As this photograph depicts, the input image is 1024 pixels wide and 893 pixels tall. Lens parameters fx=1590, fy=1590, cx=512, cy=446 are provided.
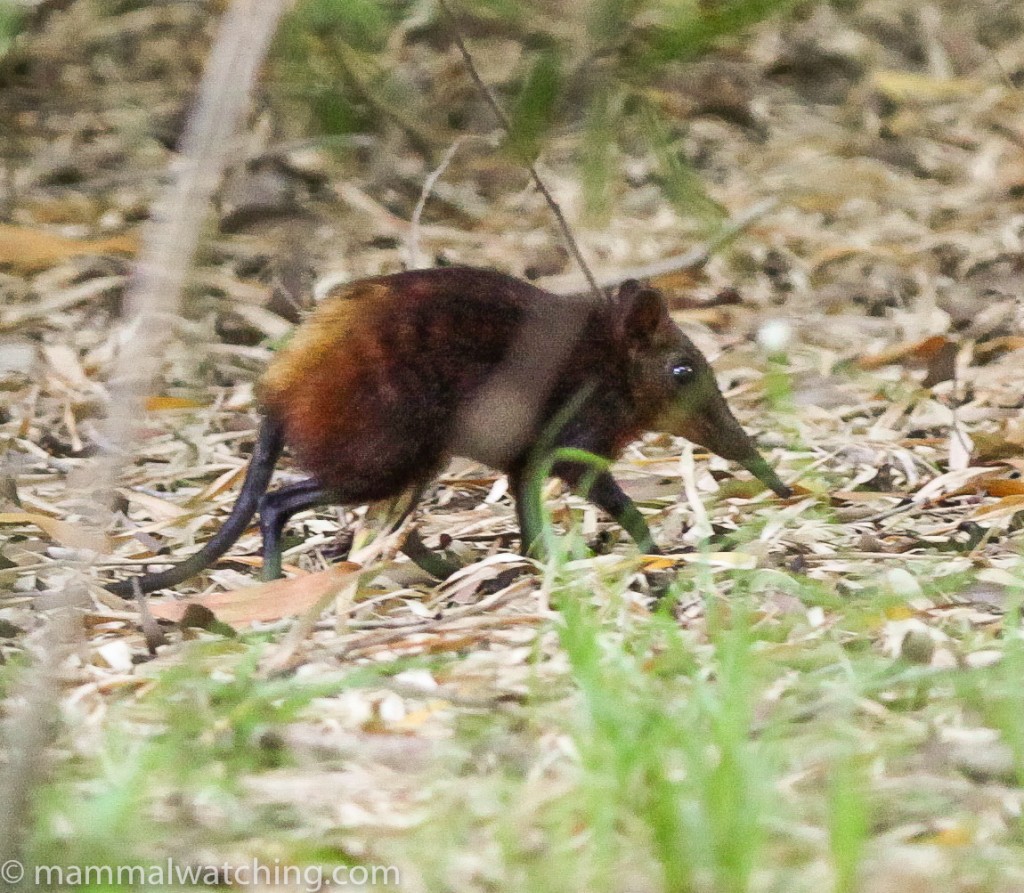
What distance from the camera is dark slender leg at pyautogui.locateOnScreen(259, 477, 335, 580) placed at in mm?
3996

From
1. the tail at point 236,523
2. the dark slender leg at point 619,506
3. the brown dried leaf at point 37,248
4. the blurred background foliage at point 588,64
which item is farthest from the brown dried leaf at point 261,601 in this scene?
the brown dried leaf at point 37,248

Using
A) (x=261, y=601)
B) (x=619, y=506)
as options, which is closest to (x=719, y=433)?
(x=619, y=506)

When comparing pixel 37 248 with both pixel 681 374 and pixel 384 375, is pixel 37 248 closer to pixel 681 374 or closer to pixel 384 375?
pixel 384 375

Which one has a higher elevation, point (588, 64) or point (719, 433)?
point (588, 64)

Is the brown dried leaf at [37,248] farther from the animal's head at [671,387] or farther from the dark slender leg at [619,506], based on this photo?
the dark slender leg at [619,506]

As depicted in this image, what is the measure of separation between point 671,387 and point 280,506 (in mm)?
1231

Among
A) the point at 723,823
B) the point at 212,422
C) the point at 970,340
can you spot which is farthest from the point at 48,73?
the point at 723,823

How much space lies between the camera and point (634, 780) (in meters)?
2.48

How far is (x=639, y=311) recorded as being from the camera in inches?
177

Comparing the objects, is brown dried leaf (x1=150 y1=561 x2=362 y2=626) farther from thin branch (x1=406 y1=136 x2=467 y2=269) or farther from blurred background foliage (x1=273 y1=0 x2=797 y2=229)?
thin branch (x1=406 y1=136 x2=467 y2=269)

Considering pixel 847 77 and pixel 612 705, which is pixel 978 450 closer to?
pixel 612 705

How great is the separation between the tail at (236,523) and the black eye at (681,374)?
1189 millimetres

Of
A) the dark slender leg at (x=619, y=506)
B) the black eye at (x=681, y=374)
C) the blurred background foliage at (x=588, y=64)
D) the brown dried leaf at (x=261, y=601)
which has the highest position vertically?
the blurred background foliage at (x=588, y=64)

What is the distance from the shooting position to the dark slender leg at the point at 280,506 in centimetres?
400
